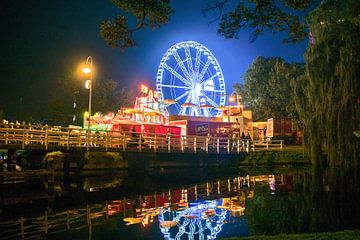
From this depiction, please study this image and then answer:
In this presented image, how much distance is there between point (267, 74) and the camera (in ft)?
193

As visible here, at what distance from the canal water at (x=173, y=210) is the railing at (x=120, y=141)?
4169mm

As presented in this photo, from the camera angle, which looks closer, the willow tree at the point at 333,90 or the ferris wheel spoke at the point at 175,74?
the willow tree at the point at 333,90

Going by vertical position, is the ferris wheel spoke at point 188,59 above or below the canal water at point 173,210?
above

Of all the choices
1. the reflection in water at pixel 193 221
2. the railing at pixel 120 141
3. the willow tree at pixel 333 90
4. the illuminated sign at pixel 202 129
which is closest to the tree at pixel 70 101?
the railing at pixel 120 141

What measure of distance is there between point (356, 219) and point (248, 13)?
638 centimetres

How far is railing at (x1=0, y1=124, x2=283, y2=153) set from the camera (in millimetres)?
22641

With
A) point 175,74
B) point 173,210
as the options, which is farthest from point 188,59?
point 173,210

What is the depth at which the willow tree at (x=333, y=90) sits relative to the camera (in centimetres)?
1834

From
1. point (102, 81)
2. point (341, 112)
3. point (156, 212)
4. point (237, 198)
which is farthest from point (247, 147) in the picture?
point (102, 81)

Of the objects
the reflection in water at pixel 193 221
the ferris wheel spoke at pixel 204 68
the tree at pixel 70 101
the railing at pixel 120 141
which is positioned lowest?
the reflection in water at pixel 193 221

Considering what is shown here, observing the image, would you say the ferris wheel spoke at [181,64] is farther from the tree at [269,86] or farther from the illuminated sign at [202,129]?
the tree at [269,86]

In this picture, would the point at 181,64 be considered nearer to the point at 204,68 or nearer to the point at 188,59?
the point at 188,59

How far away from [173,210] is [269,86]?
4537 centimetres

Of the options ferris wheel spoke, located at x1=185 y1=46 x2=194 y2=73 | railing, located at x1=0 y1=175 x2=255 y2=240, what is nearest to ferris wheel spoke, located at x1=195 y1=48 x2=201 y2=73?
ferris wheel spoke, located at x1=185 y1=46 x2=194 y2=73
